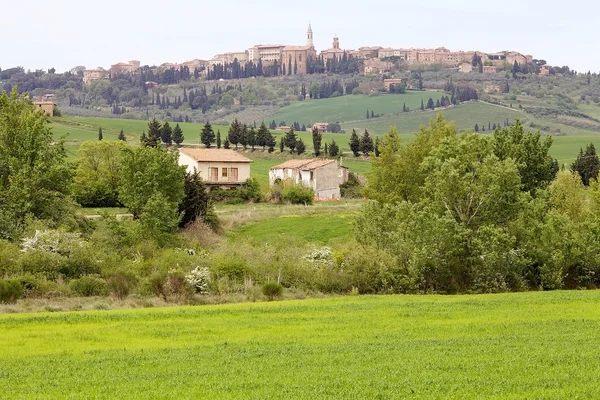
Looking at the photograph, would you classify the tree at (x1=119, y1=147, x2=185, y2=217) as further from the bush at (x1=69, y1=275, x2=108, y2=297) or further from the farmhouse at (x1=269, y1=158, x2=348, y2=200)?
the farmhouse at (x1=269, y1=158, x2=348, y2=200)

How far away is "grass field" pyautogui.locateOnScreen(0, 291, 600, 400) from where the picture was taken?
1781cm

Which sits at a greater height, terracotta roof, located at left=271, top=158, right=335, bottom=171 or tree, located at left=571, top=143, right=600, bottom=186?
terracotta roof, located at left=271, top=158, right=335, bottom=171

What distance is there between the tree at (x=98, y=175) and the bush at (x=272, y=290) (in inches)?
1384

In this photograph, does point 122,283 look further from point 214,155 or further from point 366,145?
point 366,145

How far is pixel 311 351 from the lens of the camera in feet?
74.5

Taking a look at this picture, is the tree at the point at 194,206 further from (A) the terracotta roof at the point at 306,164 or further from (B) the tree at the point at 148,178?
(A) the terracotta roof at the point at 306,164

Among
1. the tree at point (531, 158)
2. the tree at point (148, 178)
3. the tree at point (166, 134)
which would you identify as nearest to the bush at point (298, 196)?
the tree at point (148, 178)

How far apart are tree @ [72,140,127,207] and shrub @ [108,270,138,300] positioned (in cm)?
3262

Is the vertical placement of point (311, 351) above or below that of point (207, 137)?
above

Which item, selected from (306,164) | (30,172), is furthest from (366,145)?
(30,172)

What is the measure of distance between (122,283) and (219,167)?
155 feet

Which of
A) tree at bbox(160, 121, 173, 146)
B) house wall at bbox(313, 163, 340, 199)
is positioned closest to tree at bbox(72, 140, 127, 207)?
house wall at bbox(313, 163, 340, 199)

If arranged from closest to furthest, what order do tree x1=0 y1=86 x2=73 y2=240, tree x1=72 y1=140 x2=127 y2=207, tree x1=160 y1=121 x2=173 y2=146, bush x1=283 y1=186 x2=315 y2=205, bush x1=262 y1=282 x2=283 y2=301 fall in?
bush x1=262 y1=282 x2=283 y2=301
tree x1=0 y1=86 x2=73 y2=240
tree x1=72 y1=140 x2=127 y2=207
bush x1=283 y1=186 x2=315 y2=205
tree x1=160 y1=121 x2=173 y2=146

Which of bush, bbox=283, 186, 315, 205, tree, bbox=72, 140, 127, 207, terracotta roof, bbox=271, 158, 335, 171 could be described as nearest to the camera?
tree, bbox=72, 140, 127, 207
